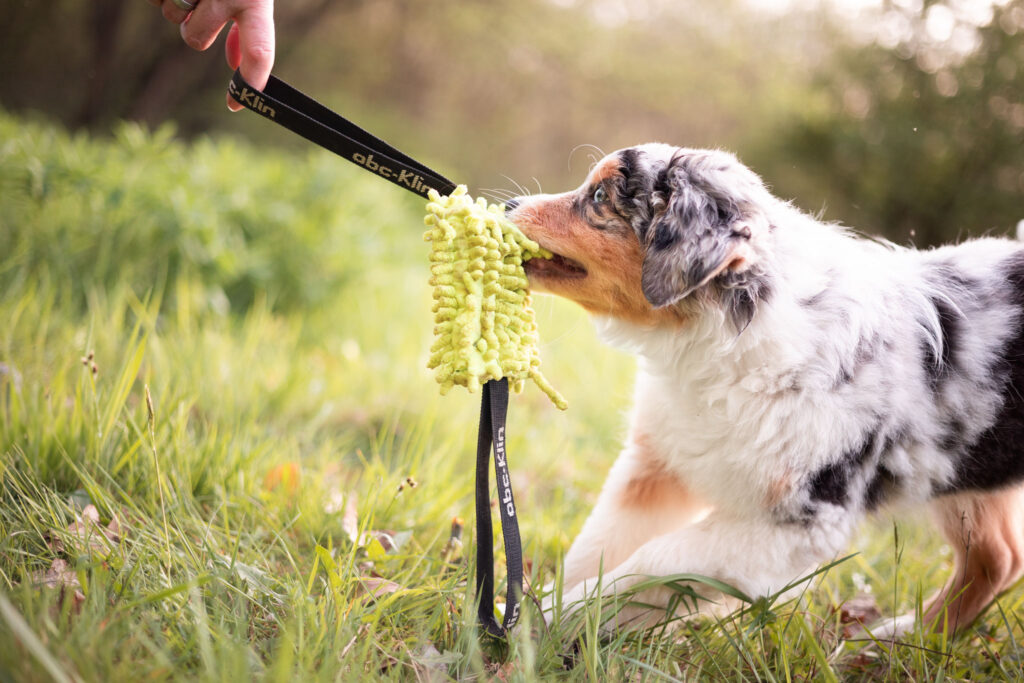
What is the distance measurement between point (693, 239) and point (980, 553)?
5.63ft

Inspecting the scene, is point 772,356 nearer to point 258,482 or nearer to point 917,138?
point 258,482

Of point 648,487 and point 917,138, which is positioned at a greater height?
point 917,138

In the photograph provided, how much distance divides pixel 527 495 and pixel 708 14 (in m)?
11.3

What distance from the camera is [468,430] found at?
368 centimetres

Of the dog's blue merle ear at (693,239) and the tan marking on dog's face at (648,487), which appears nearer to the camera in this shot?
the dog's blue merle ear at (693,239)

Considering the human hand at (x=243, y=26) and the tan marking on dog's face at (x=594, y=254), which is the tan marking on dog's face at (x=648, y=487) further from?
the human hand at (x=243, y=26)

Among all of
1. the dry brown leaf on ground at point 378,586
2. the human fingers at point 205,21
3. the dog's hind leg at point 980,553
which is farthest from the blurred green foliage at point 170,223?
the dog's hind leg at point 980,553

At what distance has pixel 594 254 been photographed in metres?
2.31

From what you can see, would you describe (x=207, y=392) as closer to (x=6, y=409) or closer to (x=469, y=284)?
(x=6, y=409)

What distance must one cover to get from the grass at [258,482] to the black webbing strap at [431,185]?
0.35 ft

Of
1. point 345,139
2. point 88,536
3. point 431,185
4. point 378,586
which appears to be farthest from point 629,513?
point 88,536

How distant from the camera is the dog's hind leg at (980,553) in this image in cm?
264

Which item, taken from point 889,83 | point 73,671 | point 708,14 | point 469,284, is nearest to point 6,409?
point 73,671

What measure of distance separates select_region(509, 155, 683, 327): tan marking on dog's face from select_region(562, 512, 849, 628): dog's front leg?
661 mm
